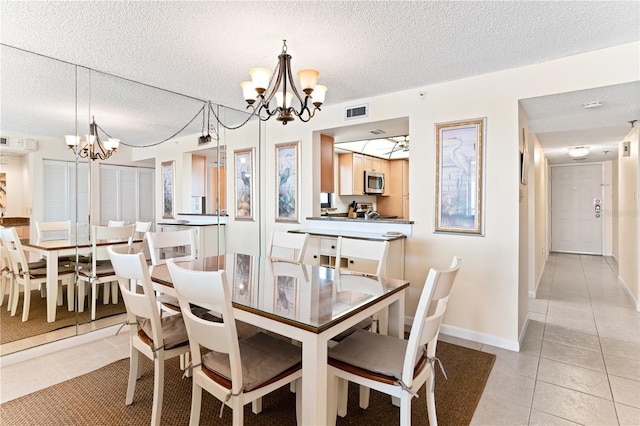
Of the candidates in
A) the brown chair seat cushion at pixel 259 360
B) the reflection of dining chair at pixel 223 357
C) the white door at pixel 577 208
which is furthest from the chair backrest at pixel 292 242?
the white door at pixel 577 208

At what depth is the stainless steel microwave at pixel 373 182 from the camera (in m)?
6.38

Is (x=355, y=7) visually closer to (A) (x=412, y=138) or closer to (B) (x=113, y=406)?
(A) (x=412, y=138)

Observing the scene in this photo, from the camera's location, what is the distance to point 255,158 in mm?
4438

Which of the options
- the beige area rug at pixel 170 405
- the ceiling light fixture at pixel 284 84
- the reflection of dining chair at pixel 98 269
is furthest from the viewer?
the reflection of dining chair at pixel 98 269

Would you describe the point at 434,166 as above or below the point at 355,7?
below

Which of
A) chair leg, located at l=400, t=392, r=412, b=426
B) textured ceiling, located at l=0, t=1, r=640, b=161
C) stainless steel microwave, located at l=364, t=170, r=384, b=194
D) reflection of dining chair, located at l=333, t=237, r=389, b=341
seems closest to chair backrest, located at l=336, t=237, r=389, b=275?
reflection of dining chair, located at l=333, t=237, r=389, b=341

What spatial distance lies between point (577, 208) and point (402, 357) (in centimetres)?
842

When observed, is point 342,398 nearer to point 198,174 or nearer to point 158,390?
point 158,390

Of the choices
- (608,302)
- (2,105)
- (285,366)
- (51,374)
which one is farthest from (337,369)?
(608,302)

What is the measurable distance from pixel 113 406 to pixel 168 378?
36cm

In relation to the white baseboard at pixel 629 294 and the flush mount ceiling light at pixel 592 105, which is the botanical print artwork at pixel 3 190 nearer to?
the flush mount ceiling light at pixel 592 105

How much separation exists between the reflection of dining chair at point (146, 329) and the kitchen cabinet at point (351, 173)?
4.57 meters

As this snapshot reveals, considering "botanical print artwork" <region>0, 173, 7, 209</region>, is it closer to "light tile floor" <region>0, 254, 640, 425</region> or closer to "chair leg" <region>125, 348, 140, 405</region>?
"light tile floor" <region>0, 254, 640, 425</region>

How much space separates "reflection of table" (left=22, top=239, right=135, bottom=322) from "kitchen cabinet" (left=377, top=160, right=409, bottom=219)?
5.65 m
